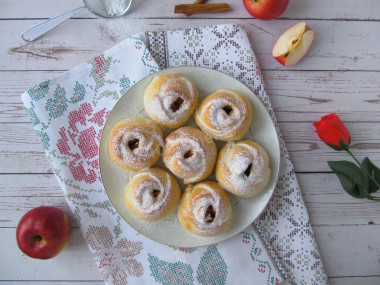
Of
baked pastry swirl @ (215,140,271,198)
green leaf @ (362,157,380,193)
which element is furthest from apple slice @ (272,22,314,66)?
green leaf @ (362,157,380,193)

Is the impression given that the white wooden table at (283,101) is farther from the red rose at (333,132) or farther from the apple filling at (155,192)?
the apple filling at (155,192)

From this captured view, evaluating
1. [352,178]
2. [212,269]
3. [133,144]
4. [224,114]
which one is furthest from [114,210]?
[352,178]

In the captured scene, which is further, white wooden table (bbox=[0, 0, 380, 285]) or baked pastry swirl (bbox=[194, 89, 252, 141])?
white wooden table (bbox=[0, 0, 380, 285])

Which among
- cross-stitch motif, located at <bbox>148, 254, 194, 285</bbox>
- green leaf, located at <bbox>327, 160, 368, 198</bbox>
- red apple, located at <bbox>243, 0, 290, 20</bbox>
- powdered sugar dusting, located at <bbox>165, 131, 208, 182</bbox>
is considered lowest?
cross-stitch motif, located at <bbox>148, 254, 194, 285</bbox>

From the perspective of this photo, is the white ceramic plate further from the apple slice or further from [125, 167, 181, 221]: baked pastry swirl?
the apple slice

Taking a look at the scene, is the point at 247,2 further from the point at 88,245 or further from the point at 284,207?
the point at 88,245

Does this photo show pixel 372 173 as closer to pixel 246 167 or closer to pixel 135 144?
pixel 246 167

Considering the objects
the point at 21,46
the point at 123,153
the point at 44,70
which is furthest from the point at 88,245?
the point at 21,46
